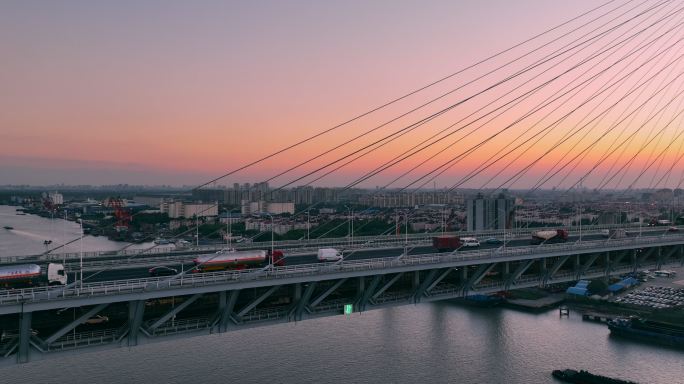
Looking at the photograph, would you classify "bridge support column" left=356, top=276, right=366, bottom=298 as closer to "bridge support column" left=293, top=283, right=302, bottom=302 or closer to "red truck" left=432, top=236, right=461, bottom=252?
"bridge support column" left=293, top=283, right=302, bottom=302

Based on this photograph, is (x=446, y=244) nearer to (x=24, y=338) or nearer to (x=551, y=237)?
(x=551, y=237)

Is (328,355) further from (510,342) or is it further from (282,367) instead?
(510,342)

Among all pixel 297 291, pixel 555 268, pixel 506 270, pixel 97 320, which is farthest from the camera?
pixel 555 268

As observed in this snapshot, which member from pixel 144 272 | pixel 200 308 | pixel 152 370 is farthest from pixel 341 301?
pixel 152 370

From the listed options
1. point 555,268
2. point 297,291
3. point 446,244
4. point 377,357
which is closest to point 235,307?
point 297,291

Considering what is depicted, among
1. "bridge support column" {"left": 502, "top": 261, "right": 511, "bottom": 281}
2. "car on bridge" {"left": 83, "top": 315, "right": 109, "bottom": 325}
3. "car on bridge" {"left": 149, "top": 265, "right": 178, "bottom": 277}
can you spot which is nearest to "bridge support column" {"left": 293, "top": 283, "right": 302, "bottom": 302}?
"car on bridge" {"left": 149, "top": 265, "right": 178, "bottom": 277}

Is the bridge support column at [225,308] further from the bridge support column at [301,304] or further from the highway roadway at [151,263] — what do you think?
the bridge support column at [301,304]

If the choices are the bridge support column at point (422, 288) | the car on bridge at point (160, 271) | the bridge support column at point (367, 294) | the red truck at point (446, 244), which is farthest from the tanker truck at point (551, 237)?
the car on bridge at point (160, 271)
